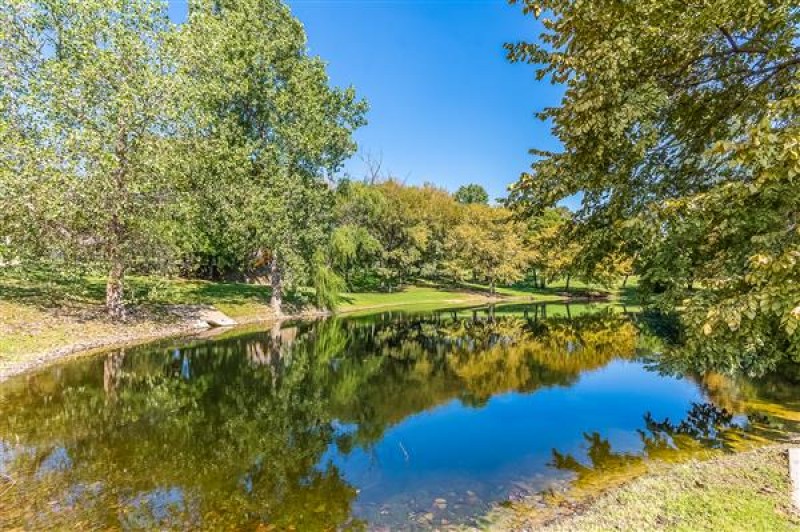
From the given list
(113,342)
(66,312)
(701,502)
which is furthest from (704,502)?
(66,312)

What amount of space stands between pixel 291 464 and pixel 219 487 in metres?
1.48

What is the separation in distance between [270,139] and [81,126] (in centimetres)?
1365

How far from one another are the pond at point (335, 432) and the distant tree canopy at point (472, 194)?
88400 millimetres

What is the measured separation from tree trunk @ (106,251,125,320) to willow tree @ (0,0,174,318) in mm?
407

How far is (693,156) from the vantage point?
849 centimetres

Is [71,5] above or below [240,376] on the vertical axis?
above

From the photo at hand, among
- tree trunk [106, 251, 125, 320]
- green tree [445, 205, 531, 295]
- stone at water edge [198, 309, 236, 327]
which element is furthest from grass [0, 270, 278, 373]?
green tree [445, 205, 531, 295]

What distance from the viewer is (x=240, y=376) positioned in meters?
16.7

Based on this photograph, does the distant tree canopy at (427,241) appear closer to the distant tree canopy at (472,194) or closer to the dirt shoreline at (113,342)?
the dirt shoreline at (113,342)

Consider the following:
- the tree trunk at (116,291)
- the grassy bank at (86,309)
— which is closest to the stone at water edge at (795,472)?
the grassy bank at (86,309)

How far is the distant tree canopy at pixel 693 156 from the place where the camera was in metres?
5.72

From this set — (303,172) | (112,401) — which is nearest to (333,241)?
(303,172)

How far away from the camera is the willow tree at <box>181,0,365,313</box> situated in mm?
28116

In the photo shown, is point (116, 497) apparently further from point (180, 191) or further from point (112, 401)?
point (180, 191)
